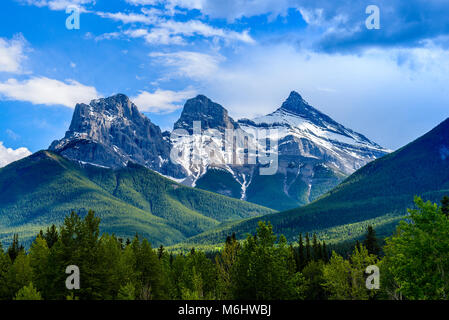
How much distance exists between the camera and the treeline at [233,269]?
4800 centimetres

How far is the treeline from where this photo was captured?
48000 mm

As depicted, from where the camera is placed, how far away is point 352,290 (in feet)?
259

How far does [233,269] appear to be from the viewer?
67.1 m

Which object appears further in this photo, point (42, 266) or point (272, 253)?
point (42, 266)

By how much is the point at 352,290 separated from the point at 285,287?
24.4m

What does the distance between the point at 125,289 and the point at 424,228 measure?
33.8 meters

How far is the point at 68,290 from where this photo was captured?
59781mm

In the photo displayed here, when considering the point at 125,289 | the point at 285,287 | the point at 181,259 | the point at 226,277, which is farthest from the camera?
the point at 181,259
